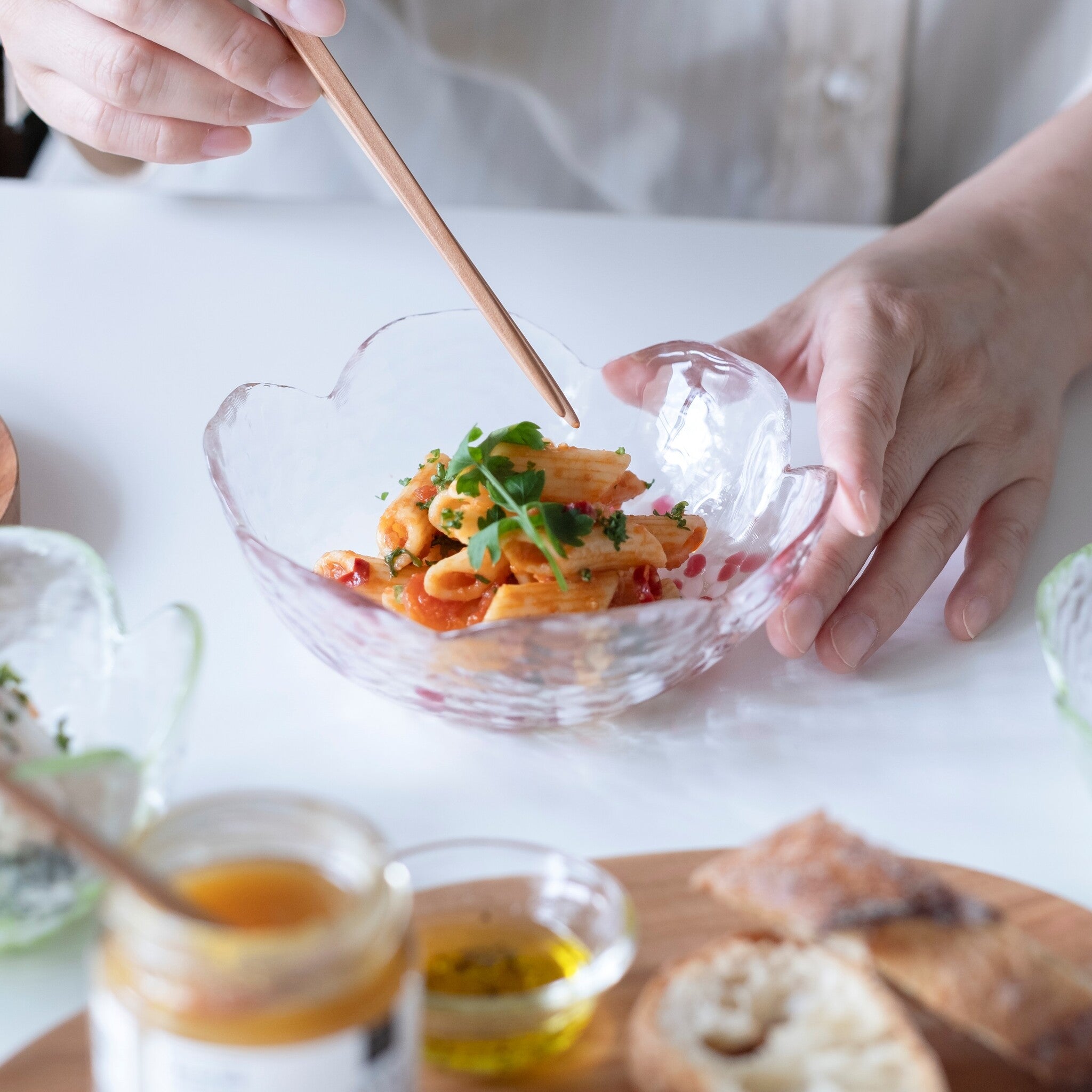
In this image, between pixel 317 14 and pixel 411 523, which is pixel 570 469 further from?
pixel 317 14

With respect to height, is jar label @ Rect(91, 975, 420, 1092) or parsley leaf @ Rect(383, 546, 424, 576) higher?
jar label @ Rect(91, 975, 420, 1092)

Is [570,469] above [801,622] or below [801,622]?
above

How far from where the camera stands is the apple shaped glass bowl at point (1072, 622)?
87 centimetres

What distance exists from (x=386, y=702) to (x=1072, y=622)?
54cm

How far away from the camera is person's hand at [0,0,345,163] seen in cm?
118

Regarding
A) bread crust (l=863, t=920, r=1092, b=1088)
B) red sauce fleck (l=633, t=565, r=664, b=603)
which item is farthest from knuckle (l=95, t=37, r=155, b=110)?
bread crust (l=863, t=920, r=1092, b=1088)

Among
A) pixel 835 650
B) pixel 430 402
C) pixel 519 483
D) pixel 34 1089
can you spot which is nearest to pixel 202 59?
pixel 430 402

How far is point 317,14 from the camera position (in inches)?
42.2

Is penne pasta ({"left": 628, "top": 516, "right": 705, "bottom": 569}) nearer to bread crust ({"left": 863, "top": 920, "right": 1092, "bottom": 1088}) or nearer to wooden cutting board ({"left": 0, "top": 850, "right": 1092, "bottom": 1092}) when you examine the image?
wooden cutting board ({"left": 0, "top": 850, "right": 1092, "bottom": 1092})

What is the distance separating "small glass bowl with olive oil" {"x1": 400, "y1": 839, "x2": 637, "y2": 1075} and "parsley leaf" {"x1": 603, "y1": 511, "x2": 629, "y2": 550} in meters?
0.34

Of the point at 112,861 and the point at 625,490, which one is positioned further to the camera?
the point at 625,490

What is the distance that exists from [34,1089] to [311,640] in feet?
1.24

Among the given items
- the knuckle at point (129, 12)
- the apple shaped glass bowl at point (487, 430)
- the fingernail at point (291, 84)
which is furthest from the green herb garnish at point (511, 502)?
the knuckle at point (129, 12)

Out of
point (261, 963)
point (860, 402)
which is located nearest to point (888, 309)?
point (860, 402)
